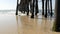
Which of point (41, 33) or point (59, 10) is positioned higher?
point (59, 10)

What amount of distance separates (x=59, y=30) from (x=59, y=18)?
0.06 metres

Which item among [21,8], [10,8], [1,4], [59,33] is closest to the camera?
[59,33]

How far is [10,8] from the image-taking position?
5.25 m

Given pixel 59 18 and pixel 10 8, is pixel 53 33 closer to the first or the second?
pixel 59 18

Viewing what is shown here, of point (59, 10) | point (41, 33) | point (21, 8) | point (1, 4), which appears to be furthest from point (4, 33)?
point (1, 4)

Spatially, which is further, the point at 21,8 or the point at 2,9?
the point at 2,9

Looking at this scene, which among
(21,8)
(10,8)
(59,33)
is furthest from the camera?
(10,8)

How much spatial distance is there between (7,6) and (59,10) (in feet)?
15.0

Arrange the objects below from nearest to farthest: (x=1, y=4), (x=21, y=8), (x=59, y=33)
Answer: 1. (x=59, y=33)
2. (x=21, y=8)
3. (x=1, y=4)

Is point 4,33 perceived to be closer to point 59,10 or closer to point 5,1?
point 59,10

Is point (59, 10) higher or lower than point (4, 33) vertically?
higher


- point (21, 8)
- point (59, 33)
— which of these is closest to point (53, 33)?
point (59, 33)

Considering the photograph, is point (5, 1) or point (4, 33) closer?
point (4, 33)

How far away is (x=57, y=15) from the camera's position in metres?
0.70
